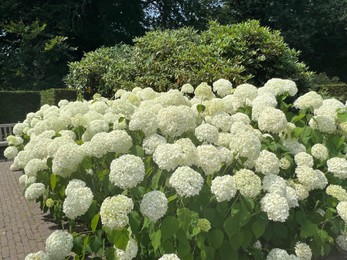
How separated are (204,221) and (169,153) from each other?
50 centimetres

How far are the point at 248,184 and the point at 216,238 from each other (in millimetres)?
410

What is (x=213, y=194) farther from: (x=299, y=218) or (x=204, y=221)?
(x=299, y=218)

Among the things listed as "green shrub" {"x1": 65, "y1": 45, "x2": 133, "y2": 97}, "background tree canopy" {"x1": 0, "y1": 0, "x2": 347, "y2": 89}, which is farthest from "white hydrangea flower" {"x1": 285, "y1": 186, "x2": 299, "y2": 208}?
"background tree canopy" {"x1": 0, "y1": 0, "x2": 347, "y2": 89}

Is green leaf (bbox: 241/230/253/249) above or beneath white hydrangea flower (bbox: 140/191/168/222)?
beneath

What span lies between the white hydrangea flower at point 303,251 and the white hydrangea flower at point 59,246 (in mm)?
1664

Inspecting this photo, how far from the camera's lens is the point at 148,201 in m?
2.28

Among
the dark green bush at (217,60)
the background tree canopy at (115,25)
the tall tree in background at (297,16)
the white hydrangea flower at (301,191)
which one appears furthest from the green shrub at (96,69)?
the tall tree in background at (297,16)

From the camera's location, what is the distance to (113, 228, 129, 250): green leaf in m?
2.22

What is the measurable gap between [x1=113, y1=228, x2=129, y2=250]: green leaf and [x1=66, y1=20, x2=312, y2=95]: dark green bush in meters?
4.13

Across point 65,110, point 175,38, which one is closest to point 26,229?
point 65,110

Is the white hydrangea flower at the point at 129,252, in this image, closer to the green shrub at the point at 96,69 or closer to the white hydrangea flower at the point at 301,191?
the white hydrangea flower at the point at 301,191

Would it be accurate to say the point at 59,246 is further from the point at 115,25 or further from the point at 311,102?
the point at 115,25

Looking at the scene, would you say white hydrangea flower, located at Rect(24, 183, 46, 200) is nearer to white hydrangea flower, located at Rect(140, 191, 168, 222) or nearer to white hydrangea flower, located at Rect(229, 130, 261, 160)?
white hydrangea flower, located at Rect(140, 191, 168, 222)

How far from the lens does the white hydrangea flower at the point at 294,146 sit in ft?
10.4
